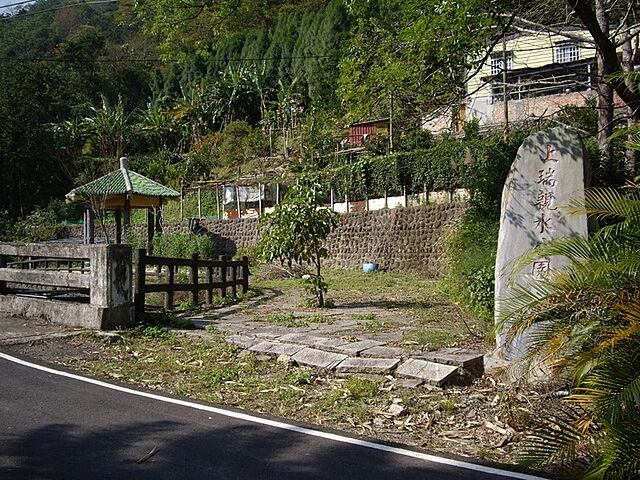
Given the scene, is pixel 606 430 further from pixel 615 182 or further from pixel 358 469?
pixel 615 182

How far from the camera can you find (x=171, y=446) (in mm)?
4785

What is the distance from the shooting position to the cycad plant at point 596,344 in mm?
3938

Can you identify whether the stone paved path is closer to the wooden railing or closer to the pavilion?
the wooden railing

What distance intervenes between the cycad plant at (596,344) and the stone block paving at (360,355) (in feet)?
5.14

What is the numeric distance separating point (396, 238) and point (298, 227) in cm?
1063

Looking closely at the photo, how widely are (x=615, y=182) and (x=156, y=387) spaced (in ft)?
22.8

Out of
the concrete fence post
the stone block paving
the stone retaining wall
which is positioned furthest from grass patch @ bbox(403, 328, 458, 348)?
the stone retaining wall

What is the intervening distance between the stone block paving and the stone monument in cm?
54

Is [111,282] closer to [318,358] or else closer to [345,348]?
[318,358]

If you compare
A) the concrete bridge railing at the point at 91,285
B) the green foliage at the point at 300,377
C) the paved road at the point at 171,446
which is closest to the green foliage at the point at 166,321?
the concrete bridge railing at the point at 91,285

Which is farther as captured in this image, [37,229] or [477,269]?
[37,229]

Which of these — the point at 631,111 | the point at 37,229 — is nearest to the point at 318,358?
the point at 631,111

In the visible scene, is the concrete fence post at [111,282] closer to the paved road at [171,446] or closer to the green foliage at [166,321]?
the green foliage at [166,321]

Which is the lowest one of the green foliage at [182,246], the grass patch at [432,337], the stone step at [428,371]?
the stone step at [428,371]
